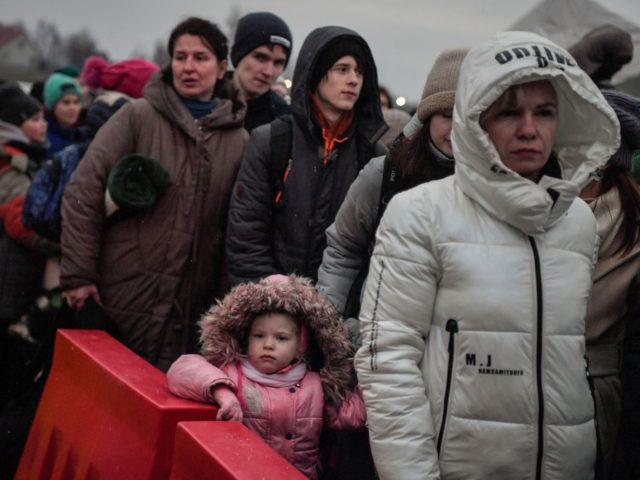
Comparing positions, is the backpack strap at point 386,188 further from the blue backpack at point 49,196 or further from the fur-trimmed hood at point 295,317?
the blue backpack at point 49,196

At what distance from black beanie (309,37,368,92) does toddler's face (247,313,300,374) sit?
4.13 feet

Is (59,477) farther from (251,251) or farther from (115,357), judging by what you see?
(251,251)

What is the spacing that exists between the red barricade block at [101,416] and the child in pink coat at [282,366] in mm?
171

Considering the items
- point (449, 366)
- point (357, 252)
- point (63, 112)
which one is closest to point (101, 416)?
point (357, 252)

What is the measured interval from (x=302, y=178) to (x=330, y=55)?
1.95ft

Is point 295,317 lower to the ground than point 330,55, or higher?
lower

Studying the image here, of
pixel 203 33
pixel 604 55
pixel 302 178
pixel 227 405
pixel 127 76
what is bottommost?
pixel 227 405

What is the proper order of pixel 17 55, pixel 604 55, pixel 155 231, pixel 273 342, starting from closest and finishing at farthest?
pixel 273 342, pixel 155 231, pixel 604 55, pixel 17 55

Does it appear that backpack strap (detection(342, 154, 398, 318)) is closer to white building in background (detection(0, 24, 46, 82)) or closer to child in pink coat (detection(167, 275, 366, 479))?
child in pink coat (detection(167, 275, 366, 479))

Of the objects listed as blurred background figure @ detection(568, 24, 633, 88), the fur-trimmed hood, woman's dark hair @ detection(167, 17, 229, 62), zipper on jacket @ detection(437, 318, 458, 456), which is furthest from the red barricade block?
blurred background figure @ detection(568, 24, 633, 88)

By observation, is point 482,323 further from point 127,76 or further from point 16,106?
point 16,106

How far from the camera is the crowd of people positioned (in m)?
2.97

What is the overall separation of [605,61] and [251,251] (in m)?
2.47

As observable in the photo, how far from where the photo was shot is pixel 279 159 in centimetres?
479
